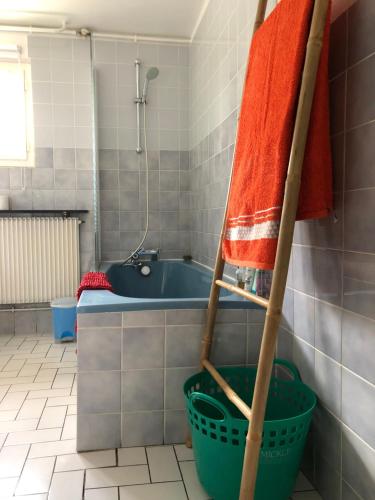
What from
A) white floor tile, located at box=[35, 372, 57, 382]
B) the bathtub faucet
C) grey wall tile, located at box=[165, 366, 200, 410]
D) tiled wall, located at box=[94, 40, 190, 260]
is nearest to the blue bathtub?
the bathtub faucet

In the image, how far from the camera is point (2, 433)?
1745 mm

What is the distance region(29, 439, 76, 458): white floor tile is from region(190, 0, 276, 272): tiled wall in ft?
4.61

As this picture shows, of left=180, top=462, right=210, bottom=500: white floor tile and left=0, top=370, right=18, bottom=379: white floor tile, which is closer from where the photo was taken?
left=180, top=462, right=210, bottom=500: white floor tile

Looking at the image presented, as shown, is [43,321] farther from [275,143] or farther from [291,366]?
[275,143]

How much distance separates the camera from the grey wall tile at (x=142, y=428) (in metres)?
1.63

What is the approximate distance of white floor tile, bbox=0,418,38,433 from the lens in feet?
5.84

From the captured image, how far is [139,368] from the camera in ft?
5.29

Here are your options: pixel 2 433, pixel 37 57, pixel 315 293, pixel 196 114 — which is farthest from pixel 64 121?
pixel 315 293

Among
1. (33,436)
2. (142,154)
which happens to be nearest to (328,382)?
(33,436)

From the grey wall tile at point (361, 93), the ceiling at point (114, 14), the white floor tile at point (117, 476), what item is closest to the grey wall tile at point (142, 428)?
the white floor tile at point (117, 476)

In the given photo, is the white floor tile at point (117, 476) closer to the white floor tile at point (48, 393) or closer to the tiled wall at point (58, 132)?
the white floor tile at point (48, 393)

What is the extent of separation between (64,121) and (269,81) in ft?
7.63

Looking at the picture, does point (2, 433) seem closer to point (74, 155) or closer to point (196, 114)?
point (74, 155)

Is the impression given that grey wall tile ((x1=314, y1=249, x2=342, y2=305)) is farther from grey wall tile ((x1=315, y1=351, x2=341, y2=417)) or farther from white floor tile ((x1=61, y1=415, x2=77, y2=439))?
white floor tile ((x1=61, y1=415, x2=77, y2=439))
